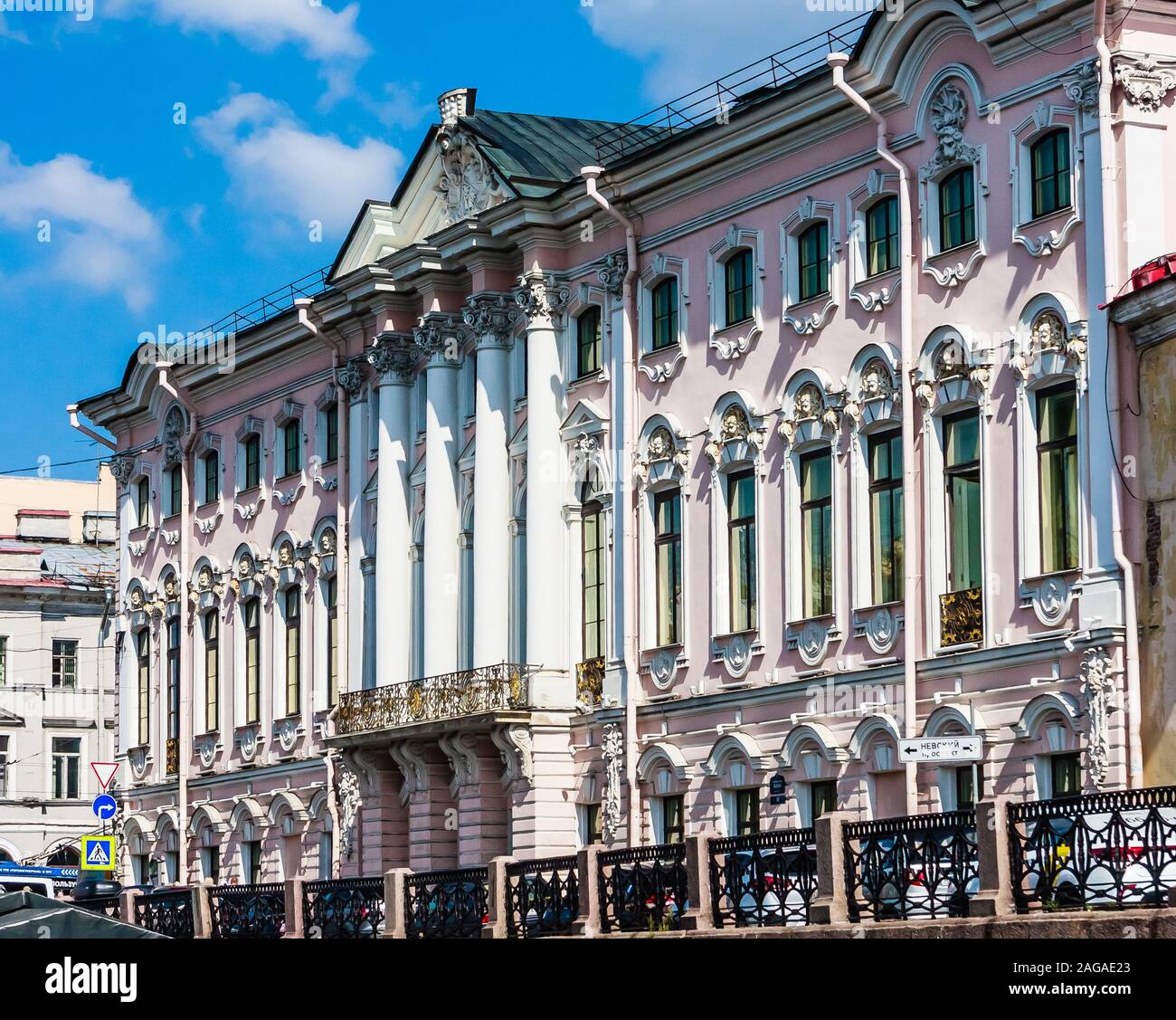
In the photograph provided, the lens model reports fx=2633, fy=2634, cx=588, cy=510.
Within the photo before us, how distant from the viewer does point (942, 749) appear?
24.5m

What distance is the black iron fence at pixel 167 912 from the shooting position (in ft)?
114

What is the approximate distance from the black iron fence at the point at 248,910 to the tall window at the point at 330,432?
8586 millimetres

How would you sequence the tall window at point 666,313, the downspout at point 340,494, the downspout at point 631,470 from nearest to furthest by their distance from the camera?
the downspout at point 631,470 → the tall window at point 666,313 → the downspout at point 340,494

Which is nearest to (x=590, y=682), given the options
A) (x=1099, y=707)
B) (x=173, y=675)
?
(x=1099, y=707)

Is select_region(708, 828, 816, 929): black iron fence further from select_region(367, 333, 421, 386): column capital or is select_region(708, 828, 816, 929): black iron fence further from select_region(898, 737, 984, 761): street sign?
select_region(367, 333, 421, 386): column capital

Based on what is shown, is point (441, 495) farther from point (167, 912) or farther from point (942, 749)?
point (942, 749)

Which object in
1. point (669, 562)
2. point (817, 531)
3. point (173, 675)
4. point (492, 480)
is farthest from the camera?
point (173, 675)

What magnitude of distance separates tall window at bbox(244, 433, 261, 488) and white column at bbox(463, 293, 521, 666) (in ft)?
26.2

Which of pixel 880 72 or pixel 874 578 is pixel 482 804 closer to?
pixel 874 578

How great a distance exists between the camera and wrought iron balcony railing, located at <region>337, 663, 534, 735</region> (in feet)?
114

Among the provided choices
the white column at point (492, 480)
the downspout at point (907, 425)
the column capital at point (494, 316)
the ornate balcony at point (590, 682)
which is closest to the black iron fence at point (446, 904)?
the downspout at point (907, 425)

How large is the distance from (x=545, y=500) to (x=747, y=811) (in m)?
5.74

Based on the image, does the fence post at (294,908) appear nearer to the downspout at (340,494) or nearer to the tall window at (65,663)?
the downspout at (340,494)

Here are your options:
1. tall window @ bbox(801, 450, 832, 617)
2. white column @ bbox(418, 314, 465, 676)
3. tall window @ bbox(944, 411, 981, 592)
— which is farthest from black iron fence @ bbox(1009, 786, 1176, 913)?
white column @ bbox(418, 314, 465, 676)
